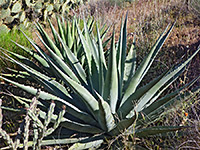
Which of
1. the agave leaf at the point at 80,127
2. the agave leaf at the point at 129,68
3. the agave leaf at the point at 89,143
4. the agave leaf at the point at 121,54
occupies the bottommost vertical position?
the agave leaf at the point at 89,143

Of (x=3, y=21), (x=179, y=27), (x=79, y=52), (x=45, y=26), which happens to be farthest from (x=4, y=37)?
(x=179, y=27)

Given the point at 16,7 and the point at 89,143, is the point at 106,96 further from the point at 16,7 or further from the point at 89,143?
the point at 16,7

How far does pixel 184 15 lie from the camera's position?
5672 mm

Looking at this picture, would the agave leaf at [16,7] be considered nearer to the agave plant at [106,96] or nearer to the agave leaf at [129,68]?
the agave plant at [106,96]

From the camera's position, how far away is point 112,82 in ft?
5.90

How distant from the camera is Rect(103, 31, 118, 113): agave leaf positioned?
5.61ft

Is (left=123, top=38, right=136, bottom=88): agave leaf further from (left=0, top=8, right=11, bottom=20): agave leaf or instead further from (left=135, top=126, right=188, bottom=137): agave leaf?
(left=0, top=8, right=11, bottom=20): agave leaf

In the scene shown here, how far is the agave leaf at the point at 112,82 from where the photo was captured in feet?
5.61

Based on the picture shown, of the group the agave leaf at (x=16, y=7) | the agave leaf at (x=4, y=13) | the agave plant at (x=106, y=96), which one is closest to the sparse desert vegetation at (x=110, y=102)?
the agave plant at (x=106, y=96)

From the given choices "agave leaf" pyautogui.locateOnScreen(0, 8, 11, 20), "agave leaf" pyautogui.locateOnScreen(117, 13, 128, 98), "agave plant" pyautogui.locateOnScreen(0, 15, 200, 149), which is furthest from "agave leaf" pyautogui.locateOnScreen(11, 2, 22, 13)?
"agave leaf" pyautogui.locateOnScreen(117, 13, 128, 98)

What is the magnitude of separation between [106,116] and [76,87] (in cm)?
31

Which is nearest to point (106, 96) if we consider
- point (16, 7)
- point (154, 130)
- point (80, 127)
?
point (80, 127)

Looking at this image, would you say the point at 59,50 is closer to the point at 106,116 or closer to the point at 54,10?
the point at 106,116

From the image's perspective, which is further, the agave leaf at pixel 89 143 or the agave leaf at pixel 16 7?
the agave leaf at pixel 16 7
